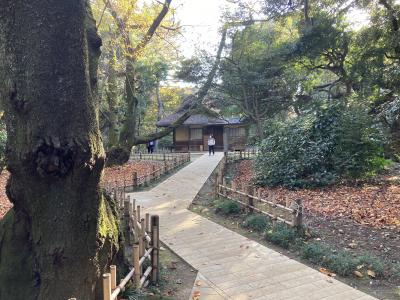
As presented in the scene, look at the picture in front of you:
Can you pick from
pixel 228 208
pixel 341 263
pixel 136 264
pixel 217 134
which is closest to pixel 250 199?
pixel 228 208

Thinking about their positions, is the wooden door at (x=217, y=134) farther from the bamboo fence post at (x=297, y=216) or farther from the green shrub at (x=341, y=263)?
the green shrub at (x=341, y=263)

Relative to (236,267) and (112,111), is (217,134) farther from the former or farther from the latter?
(236,267)

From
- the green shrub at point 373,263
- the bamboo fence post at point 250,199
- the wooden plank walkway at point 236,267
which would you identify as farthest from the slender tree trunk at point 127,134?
the green shrub at point 373,263

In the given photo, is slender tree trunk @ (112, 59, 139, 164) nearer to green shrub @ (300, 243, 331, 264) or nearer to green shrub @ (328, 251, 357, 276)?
green shrub @ (300, 243, 331, 264)

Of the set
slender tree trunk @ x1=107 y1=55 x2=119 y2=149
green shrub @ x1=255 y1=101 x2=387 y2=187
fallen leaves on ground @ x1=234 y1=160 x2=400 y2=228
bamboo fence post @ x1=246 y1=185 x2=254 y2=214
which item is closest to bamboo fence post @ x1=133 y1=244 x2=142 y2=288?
fallen leaves on ground @ x1=234 y1=160 x2=400 y2=228

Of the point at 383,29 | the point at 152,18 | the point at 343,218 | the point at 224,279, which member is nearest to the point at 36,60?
the point at 224,279

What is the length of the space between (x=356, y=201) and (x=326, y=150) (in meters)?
3.01

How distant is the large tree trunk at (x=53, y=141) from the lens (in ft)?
10.7

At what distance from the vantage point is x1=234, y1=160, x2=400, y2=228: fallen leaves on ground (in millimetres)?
7969

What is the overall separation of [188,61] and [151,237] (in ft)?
59.7

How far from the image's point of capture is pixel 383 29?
14977 millimetres

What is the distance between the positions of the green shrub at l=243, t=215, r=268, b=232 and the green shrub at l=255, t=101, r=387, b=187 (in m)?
4.86

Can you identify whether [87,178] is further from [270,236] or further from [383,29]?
[383,29]

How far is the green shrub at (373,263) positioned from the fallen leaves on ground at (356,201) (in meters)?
2.11
